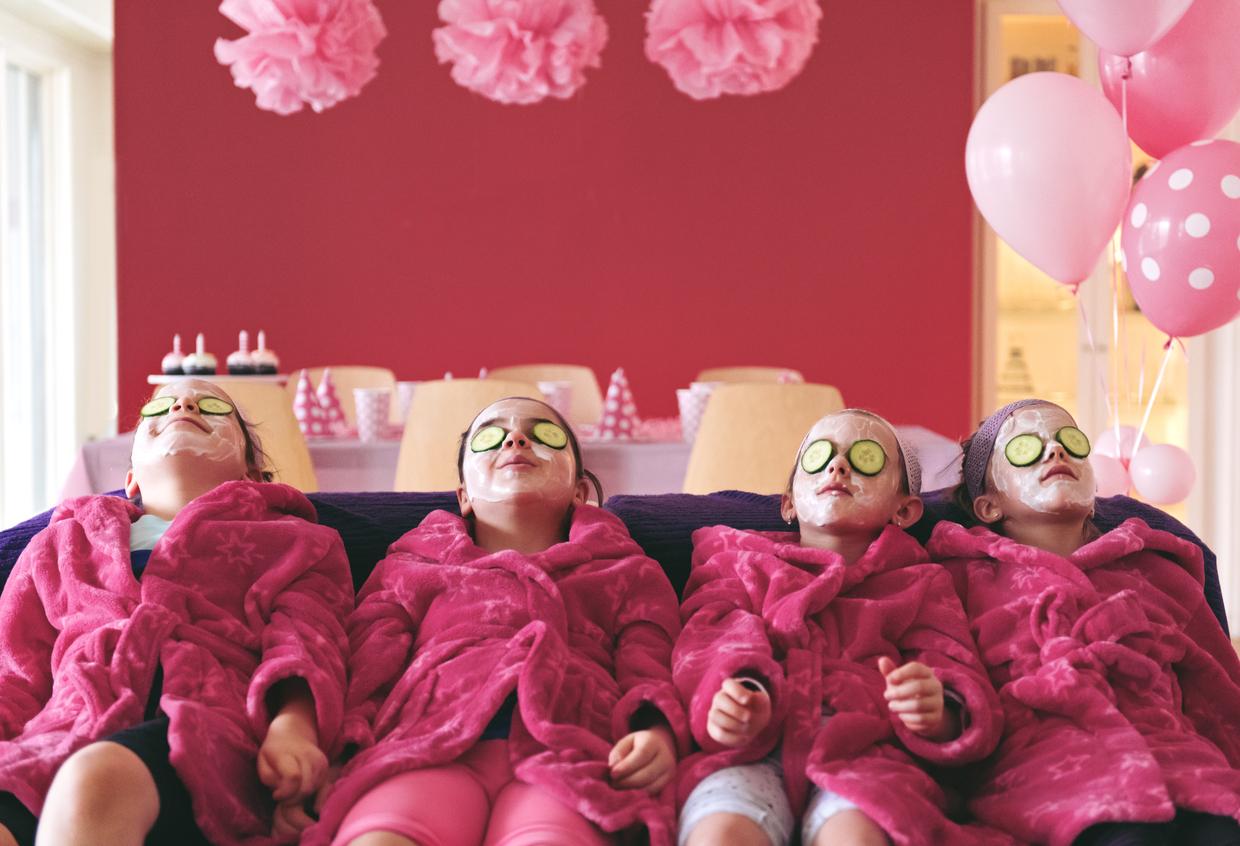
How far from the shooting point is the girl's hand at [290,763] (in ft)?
4.35

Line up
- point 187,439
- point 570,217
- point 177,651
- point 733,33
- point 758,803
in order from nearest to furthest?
point 758,803 → point 177,651 → point 187,439 → point 733,33 → point 570,217

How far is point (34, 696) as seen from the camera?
1.45 meters

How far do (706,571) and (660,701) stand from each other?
25 centimetres

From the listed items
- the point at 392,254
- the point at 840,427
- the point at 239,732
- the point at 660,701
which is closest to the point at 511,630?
the point at 660,701

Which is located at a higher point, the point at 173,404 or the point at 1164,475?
the point at 173,404

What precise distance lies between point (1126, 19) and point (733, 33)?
92 cm

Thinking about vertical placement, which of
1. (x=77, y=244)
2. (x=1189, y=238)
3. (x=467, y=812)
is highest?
(x=77, y=244)

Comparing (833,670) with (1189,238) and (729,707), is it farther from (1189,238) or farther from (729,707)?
(1189,238)

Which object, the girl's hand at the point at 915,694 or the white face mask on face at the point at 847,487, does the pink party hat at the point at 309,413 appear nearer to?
the white face mask on face at the point at 847,487

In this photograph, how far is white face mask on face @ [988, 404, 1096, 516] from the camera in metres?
1.59

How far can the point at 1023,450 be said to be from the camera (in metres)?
1.62

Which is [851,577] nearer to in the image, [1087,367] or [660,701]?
[660,701]

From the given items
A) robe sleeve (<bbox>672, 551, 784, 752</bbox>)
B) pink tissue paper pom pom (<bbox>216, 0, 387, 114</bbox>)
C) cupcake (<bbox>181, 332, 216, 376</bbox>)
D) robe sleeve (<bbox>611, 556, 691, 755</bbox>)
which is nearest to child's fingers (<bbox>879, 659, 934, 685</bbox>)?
robe sleeve (<bbox>672, 551, 784, 752</bbox>)

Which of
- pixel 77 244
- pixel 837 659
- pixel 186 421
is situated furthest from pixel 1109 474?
pixel 77 244
